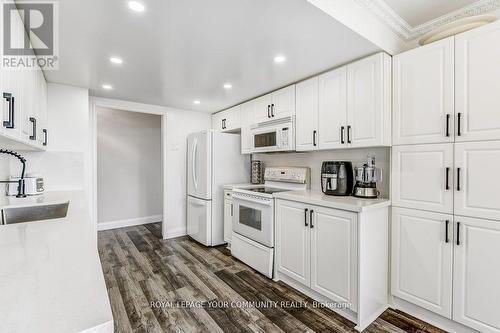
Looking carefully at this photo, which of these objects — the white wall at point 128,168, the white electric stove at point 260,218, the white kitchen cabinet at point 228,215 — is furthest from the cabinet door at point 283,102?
the white wall at point 128,168

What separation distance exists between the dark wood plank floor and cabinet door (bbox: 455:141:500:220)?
100cm

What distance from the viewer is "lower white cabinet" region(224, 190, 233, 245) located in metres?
3.48

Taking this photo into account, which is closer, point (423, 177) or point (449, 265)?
point (449, 265)

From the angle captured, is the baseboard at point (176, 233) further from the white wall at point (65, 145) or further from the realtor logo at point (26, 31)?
the realtor logo at point (26, 31)

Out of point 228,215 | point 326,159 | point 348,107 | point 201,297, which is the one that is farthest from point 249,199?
point 348,107

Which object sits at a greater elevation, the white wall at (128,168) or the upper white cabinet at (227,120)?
the upper white cabinet at (227,120)

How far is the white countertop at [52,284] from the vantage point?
50 centimetres

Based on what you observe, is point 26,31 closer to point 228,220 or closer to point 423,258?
point 228,220

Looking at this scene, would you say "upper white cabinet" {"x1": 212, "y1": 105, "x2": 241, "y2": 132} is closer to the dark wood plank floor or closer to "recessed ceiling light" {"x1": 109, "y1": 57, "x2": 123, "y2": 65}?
"recessed ceiling light" {"x1": 109, "y1": 57, "x2": 123, "y2": 65}

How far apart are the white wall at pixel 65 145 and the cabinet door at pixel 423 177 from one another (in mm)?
3556

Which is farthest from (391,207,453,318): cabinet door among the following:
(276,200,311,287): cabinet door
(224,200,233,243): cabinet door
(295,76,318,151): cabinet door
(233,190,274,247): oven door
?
(224,200,233,243): cabinet door

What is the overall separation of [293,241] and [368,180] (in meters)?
0.95

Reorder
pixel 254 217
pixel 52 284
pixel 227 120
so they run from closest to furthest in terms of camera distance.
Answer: pixel 52 284 < pixel 254 217 < pixel 227 120

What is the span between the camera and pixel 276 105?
3062 millimetres
